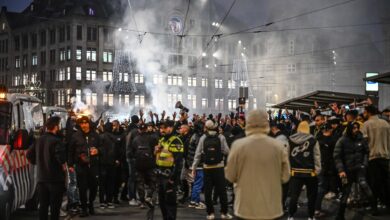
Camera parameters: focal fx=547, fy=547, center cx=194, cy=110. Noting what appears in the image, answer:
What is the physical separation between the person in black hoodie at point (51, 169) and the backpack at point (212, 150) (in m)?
3.27

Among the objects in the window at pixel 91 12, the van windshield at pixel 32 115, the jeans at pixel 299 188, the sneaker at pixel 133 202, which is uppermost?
the window at pixel 91 12

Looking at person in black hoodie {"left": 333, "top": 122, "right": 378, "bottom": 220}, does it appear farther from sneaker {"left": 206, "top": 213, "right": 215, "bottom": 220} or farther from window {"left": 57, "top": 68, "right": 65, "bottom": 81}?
window {"left": 57, "top": 68, "right": 65, "bottom": 81}

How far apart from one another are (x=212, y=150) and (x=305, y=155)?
6.88ft

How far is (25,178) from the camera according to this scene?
35.9 feet

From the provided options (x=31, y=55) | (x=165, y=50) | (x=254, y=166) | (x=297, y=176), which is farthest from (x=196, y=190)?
(x=31, y=55)

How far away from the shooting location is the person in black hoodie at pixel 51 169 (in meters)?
8.88

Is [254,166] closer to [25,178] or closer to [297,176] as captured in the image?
[297,176]

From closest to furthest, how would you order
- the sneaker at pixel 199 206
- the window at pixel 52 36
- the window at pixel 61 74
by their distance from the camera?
the sneaker at pixel 199 206, the window at pixel 61 74, the window at pixel 52 36

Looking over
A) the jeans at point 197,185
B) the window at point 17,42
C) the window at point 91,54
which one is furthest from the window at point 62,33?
the jeans at point 197,185

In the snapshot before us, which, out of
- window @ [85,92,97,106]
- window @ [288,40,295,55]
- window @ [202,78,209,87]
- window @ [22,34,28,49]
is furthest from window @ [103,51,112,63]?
window @ [288,40,295,55]

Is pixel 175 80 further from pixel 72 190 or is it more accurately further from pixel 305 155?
pixel 305 155

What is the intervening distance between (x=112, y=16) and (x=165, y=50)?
8.41 metres

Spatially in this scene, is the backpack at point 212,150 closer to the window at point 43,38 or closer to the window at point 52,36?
the window at point 52,36

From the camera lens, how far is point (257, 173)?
5543 millimetres
